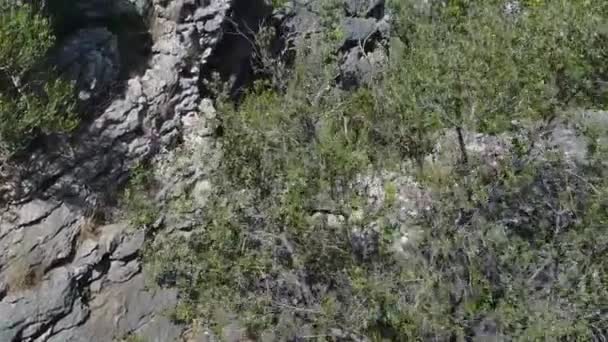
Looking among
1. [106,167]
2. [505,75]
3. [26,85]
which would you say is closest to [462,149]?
[505,75]

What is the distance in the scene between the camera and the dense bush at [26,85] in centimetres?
732

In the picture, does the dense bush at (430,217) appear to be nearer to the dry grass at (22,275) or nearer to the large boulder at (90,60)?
the dry grass at (22,275)

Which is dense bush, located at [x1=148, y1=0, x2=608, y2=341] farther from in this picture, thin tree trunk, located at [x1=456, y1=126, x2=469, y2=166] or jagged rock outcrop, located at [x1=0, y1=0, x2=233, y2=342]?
jagged rock outcrop, located at [x1=0, y1=0, x2=233, y2=342]

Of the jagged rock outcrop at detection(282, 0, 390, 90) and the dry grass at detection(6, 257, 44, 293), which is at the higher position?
the jagged rock outcrop at detection(282, 0, 390, 90)

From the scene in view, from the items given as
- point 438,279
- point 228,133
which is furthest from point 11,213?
point 438,279

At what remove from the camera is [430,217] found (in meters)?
6.23

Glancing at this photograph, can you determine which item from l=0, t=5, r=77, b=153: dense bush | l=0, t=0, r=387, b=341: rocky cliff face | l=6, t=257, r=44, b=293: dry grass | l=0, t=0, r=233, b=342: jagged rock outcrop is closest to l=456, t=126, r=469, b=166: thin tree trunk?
l=0, t=0, r=387, b=341: rocky cliff face

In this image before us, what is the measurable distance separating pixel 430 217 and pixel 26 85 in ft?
14.6

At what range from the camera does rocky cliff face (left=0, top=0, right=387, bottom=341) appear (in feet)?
25.1

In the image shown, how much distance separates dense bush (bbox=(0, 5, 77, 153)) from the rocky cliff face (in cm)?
48

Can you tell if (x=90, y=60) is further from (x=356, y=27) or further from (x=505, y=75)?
(x=505, y=75)

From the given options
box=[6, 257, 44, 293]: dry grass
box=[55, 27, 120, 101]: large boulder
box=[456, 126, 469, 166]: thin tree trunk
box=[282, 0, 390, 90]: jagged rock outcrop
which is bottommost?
box=[6, 257, 44, 293]: dry grass

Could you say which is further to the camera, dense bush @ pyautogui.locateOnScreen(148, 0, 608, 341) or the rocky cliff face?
the rocky cliff face

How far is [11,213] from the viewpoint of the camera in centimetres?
794
